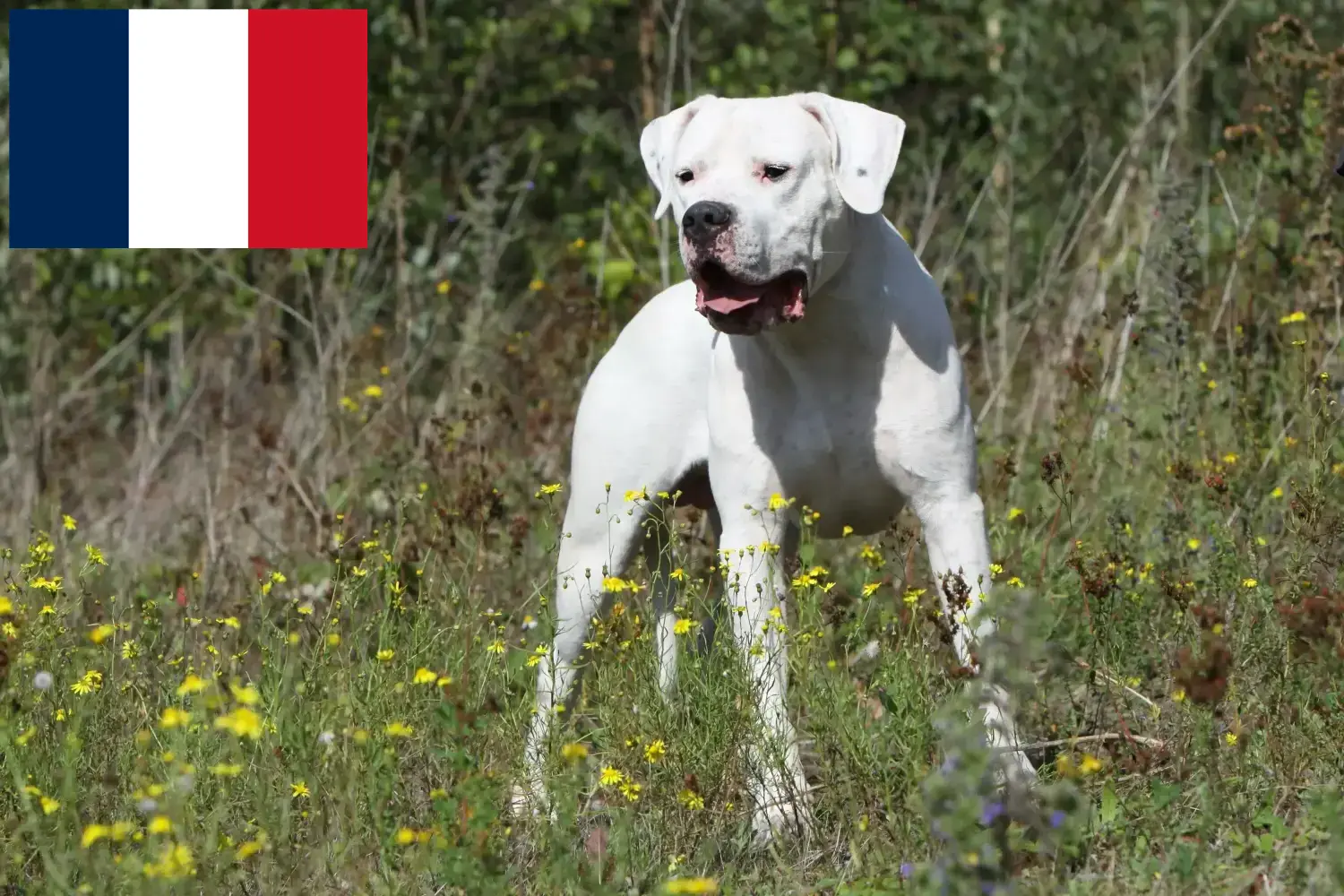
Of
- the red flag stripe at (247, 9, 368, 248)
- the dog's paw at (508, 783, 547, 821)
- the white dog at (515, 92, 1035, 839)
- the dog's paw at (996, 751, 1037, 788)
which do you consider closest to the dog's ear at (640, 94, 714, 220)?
the white dog at (515, 92, 1035, 839)

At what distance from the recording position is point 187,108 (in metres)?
6.44

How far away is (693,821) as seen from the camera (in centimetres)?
359

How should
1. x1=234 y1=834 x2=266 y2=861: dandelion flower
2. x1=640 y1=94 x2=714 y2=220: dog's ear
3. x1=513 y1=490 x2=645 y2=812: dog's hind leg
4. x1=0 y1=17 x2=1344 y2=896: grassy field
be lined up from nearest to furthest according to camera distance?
x1=234 y1=834 x2=266 y2=861: dandelion flower → x1=0 y1=17 x2=1344 y2=896: grassy field → x1=640 y1=94 x2=714 y2=220: dog's ear → x1=513 y1=490 x2=645 y2=812: dog's hind leg

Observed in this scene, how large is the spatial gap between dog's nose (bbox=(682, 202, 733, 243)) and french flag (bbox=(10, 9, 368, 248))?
3.10 metres

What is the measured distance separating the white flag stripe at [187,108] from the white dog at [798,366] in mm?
2827

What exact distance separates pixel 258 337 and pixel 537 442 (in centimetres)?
174

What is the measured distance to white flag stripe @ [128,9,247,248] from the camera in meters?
6.45

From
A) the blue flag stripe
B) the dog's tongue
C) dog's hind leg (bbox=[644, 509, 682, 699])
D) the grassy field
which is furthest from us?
the blue flag stripe

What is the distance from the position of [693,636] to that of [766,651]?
19 centimetres

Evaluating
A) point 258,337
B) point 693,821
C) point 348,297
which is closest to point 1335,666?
point 693,821

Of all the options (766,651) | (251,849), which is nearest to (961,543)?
(766,651)

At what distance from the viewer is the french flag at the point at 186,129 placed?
6488mm

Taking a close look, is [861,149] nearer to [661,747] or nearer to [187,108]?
[661,747]

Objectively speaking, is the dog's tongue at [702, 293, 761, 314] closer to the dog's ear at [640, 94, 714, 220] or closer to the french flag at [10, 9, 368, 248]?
the dog's ear at [640, 94, 714, 220]
